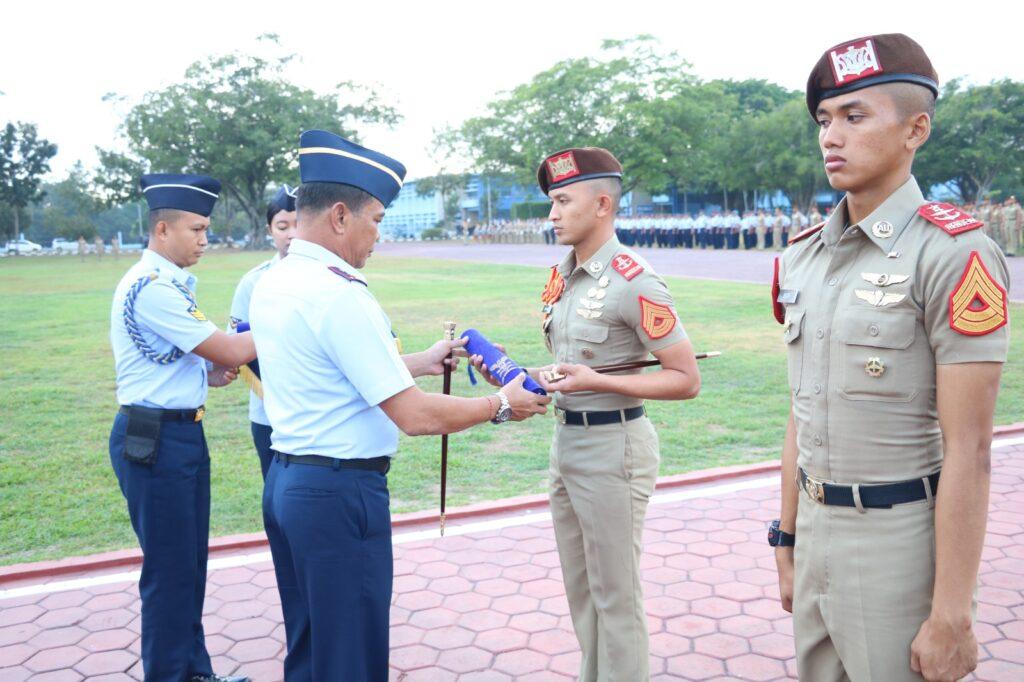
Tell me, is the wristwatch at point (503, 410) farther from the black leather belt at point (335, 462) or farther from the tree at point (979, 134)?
the tree at point (979, 134)

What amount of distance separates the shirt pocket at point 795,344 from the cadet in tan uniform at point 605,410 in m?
0.75

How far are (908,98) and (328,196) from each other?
5.45 feet

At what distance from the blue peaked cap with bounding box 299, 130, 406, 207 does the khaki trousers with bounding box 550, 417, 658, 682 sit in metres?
1.19

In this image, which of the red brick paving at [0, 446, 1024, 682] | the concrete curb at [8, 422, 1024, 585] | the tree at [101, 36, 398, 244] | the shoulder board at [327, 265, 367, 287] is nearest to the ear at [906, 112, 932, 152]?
the shoulder board at [327, 265, 367, 287]

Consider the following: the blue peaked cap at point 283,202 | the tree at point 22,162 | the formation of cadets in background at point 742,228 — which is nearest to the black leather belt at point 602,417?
the blue peaked cap at point 283,202

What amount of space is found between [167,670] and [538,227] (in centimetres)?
5341

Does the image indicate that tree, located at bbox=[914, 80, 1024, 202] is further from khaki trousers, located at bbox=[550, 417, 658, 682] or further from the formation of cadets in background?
khaki trousers, located at bbox=[550, 417, 658, 682]

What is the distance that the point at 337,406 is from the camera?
2518 millimetres

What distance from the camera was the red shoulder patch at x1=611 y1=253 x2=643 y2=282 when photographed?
3.05 m

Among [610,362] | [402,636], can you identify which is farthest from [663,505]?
[610,362]

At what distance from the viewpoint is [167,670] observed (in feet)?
11.0

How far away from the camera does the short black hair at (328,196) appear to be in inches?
101

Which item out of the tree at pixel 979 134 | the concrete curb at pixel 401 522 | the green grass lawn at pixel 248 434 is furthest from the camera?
the tree at pixel 979 134

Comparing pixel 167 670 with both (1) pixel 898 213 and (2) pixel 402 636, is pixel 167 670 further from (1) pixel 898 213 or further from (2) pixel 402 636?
(1) pixel 898 213
